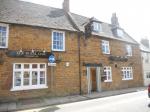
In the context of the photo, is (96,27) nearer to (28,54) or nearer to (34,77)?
(28,54)

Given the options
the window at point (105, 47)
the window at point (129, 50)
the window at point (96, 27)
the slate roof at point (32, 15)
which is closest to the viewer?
the slate roof at point (32, 15)

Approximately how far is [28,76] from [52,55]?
8.36ft

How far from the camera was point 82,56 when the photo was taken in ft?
49.8

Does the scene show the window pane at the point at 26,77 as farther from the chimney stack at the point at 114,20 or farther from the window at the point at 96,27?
the chimney stack at the point at 114,20

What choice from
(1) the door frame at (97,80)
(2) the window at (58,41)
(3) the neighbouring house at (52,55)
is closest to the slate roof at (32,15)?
(3) the neighbouring house at (52,55)

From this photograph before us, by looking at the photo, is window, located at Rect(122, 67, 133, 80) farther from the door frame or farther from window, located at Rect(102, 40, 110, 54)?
the door frame

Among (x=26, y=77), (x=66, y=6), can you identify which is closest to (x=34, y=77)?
(x=26, y=77)

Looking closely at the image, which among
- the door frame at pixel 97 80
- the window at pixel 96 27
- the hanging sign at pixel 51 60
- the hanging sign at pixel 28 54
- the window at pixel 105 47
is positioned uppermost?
the window at pixel 96 27

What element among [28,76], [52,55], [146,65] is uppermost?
[52,55]

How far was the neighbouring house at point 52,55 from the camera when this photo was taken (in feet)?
38.4

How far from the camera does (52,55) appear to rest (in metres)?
13.0

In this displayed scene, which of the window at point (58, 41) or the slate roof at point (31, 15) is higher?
the slate roof at point (31, 15)

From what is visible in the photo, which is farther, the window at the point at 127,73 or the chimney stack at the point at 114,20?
the chimney stack at the point at 114,20

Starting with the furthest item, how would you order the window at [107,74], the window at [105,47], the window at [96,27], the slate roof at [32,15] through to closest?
the window at [96,27] → the window at [105,47] → the window at [107,74] → the slate roof at [32,15]
